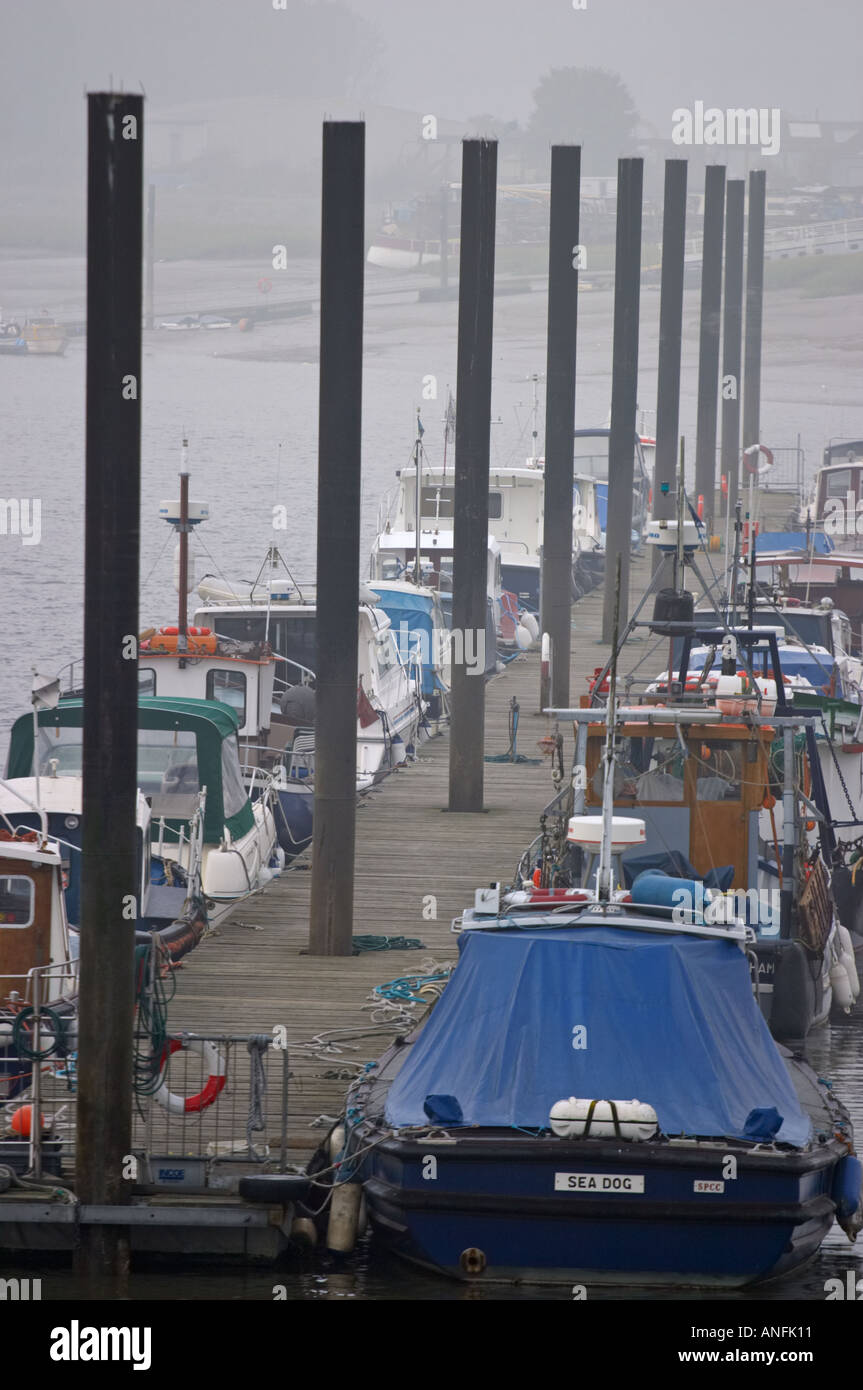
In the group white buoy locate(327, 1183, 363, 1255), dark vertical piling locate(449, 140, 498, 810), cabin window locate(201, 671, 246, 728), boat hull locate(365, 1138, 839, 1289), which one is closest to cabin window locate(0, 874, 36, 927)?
white buoy locate(327, 1183, 363, 1255)

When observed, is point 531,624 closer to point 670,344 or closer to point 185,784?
point 670,344

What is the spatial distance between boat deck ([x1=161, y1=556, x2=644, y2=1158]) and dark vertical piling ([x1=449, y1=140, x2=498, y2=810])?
1.11m

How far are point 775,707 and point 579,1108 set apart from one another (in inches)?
362

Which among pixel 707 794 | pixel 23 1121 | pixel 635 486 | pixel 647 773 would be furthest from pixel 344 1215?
pixel 635 486

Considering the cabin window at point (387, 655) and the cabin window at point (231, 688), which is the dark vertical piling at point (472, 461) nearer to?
the cabin window at point (231, 688)

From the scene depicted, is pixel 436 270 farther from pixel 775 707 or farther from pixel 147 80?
pixel 775 707

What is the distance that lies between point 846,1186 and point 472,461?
10.9 meters

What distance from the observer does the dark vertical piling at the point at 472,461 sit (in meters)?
21.6

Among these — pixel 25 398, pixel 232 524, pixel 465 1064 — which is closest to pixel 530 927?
pixel 465 1064

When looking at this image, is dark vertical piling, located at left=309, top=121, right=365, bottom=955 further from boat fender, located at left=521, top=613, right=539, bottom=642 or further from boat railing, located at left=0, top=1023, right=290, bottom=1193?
boat fender, located at left=521, top=613, right=539, bottom=642

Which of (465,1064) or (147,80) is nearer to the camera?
(465,1064)

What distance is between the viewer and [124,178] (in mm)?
11570

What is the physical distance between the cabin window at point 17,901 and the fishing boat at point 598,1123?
125 inches

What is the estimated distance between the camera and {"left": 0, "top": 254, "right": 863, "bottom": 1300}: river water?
2511 inches
